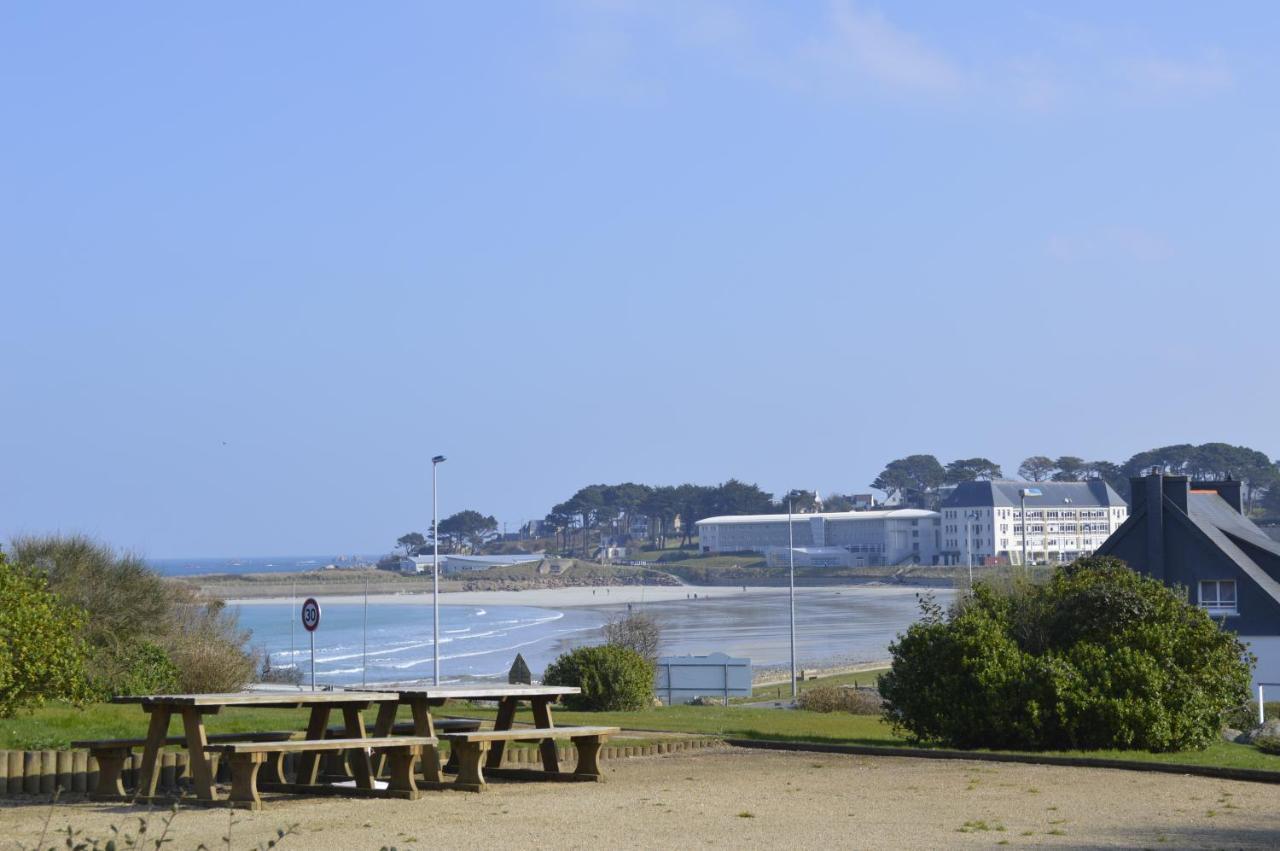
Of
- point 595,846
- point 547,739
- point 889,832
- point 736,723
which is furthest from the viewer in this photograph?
point 736,723

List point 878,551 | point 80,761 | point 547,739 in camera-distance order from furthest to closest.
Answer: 1. point 878,551
2. point 547,739
3. point 80,761

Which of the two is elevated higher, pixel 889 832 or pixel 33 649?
pixel 33 649

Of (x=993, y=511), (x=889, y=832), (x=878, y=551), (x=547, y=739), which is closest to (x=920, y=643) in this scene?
(x=547, y=739)

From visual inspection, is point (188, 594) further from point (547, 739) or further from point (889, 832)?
point (889, 832)

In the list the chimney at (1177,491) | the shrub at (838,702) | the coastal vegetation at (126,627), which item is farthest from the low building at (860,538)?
the coastal vegetation at (126,627)

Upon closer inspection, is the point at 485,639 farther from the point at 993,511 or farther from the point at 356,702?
the point at 993,511

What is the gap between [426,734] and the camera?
12.9 m

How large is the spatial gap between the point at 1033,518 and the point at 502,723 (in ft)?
490

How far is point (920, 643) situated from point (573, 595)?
13884 cm

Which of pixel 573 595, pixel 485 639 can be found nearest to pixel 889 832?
pixel 485 639

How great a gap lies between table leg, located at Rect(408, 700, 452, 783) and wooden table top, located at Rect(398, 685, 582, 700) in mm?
136

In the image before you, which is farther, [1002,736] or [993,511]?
[993,511]

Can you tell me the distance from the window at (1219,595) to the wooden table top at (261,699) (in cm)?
3792

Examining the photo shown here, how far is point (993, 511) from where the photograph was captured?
16412cm
